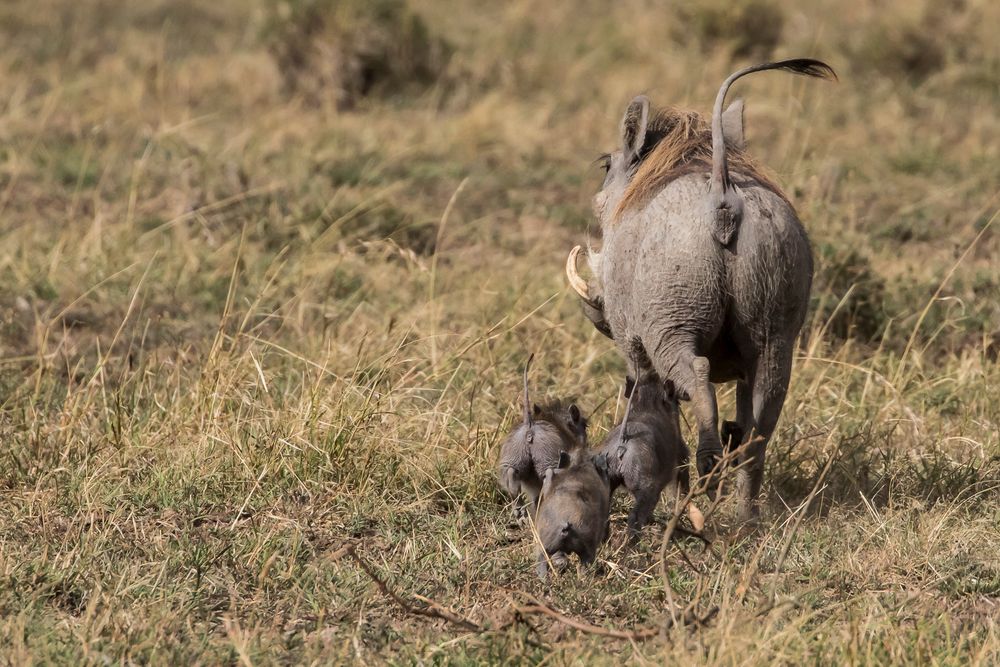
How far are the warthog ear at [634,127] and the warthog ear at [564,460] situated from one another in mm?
1077

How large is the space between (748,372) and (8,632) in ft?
6.91

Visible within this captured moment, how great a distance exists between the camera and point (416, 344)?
574 centimetres

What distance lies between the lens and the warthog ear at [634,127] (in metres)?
4.48

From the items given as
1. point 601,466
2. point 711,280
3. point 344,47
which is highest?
point 711,280

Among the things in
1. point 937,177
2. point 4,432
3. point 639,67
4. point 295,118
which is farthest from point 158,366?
point 639,67

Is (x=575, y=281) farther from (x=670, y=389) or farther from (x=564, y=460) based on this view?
(x=564, y=460)

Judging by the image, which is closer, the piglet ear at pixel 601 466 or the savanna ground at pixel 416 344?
the savanna ground at pixel 416 344

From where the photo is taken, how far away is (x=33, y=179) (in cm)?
783

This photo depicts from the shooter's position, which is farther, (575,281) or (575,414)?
(575,281)

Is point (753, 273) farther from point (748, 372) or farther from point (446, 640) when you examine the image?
point (446, 640)

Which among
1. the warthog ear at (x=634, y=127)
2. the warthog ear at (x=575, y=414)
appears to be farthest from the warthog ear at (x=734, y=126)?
the warthog ear at (x=575, y=414)

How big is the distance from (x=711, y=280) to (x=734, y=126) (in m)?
0.86

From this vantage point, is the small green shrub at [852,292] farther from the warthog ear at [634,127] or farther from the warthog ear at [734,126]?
the warthog ear at [634,127]

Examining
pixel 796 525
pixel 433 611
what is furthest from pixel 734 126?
pixel 433 611
